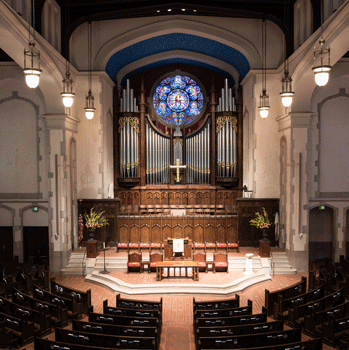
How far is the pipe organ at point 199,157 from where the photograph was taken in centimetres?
2205

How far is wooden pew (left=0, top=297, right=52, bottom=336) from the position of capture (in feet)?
36.3

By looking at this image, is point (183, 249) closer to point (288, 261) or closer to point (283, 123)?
point (288, 261)

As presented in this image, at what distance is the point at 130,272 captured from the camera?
16734 mm

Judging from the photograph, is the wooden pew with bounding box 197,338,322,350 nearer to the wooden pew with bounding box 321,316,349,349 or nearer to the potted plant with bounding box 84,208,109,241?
the wooden pew with bounding box 321,316,349,349

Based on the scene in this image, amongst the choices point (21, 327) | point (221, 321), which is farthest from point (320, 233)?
point (21, 327)

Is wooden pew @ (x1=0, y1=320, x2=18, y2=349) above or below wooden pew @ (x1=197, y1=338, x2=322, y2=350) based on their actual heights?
below

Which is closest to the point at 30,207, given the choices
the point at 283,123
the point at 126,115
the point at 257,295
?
the point at 126,115

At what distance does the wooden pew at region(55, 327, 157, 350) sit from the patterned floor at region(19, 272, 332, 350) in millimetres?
1714

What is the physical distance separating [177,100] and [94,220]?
30.8ft

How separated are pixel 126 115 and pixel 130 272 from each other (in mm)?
9010

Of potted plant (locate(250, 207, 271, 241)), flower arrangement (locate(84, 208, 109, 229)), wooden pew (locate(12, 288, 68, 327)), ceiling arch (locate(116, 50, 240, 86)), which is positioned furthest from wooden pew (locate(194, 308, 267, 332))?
ceiling arch (locate(116, 50, 240, 86))

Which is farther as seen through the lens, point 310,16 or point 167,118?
point 167,118

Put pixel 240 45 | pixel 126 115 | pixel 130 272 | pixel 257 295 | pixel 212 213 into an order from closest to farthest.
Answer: pixel 257 295, pixel 130 272, pixel 240 45, pixel 212 213, pixel 126 115

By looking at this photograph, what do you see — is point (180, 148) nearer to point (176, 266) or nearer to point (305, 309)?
point (176, 266)
